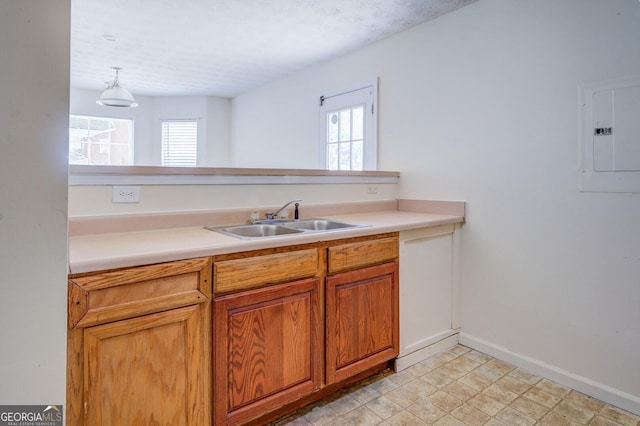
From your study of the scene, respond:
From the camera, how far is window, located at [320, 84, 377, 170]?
10.5ft

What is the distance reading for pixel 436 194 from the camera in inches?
106

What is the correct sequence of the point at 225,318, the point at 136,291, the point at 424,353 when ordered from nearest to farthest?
the point at 136,291 → the point at 225,318 → the point at 424,353

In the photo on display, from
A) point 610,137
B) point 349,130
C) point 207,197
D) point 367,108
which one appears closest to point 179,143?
point 349,130

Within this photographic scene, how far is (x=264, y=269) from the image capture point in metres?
1.56

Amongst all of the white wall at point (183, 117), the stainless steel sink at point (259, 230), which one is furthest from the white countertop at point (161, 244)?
the white wall at point (183, 117)

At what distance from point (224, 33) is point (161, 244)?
230 centimetres

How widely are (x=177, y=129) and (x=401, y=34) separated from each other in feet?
12.2

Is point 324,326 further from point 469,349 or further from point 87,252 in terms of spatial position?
point 469,349

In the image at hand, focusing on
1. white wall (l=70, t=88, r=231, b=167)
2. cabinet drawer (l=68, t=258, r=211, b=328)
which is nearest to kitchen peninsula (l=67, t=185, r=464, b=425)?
cabinet drawer (l=68, t=258, r=211, b=328)

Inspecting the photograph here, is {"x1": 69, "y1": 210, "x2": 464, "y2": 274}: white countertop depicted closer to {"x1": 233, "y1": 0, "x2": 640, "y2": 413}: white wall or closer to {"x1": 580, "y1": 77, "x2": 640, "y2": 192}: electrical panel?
{"x1": 233, "y1": 0, "x2": 640, "y2": 413}: white wall

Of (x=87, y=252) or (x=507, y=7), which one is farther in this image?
(x=507, y=7)

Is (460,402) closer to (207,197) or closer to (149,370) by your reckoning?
(149,370)

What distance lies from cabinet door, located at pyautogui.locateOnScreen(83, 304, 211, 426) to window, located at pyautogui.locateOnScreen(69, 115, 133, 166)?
4.35 m

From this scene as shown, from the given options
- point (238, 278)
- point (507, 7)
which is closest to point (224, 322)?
point (238, 278)
